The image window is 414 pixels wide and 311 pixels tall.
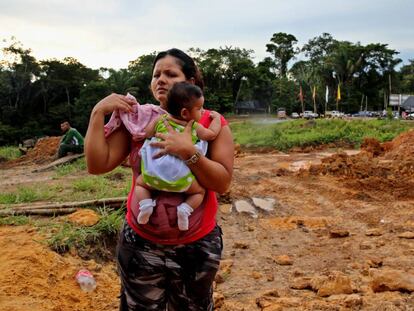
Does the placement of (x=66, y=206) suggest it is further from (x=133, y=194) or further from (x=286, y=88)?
(x=286, y=88)

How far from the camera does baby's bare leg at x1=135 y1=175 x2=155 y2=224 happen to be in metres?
1.37

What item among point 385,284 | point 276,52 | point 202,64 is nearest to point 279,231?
point 385,284

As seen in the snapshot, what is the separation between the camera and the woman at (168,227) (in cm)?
139

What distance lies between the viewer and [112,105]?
144 cm

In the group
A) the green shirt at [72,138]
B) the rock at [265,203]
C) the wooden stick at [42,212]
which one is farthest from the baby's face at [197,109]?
the green shirt at [72,138]

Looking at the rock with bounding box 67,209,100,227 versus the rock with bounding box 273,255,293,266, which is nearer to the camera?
the rock with bounding box 67,209,100,227

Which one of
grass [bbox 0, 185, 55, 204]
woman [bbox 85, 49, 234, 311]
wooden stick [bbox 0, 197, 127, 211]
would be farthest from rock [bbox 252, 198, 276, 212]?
woman [bbox 85, 49, 234, 311]

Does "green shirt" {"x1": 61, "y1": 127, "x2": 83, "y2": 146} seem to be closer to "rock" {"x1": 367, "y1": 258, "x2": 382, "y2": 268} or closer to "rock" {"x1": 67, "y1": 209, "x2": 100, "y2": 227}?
"rock" {"x1": 67, "y1": 209, "x2": 100, "y2": 227}

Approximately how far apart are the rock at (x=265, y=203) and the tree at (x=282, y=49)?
4659 cm

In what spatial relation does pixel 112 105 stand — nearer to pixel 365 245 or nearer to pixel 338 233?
pixel 365 245

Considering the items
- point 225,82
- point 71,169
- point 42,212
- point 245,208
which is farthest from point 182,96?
point 225,82

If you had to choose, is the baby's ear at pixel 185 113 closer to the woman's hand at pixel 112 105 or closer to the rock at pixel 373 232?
the woman's hand at pixel 112 105

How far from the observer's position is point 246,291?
11.8 ft

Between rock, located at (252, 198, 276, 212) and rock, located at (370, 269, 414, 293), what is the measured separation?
3.30 meters
